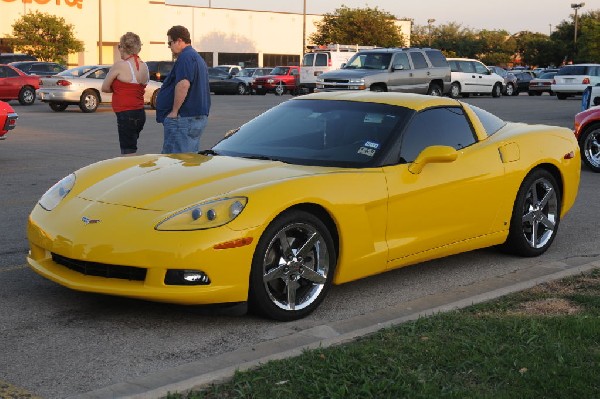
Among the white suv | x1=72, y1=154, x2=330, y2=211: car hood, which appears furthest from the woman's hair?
the white suv

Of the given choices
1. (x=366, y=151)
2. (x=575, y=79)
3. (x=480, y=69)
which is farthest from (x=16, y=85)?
(x=366, y=151)

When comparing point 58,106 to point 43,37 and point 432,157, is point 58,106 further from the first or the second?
point 43,37

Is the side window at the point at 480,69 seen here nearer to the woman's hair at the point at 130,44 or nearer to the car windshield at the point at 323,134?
the woman's hair at the point at 130,44

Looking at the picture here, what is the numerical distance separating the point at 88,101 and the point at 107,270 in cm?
2378

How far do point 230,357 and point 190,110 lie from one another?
15.0 ft

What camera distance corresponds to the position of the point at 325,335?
5.30m

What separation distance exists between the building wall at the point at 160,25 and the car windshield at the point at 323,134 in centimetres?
5085

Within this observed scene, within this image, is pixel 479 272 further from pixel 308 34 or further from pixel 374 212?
pixel 308 34

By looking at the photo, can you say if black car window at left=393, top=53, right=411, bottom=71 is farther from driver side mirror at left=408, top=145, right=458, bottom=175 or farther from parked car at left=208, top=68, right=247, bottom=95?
driver side mirror at left=408, top=145, right=458, bottom=175

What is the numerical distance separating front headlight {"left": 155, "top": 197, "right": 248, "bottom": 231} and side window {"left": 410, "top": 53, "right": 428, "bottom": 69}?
25703 mm

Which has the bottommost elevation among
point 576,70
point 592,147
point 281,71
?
point 281,71

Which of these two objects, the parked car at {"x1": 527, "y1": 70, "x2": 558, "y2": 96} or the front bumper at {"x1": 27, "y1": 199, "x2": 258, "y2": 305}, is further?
the parked car at {"x1": 527, "y1": 70, "x2": 558, "y2": 96}

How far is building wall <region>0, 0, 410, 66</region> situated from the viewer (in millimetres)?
62656

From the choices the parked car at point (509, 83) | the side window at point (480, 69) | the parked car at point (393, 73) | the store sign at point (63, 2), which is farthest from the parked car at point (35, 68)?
the store sign at point (63, 2)
